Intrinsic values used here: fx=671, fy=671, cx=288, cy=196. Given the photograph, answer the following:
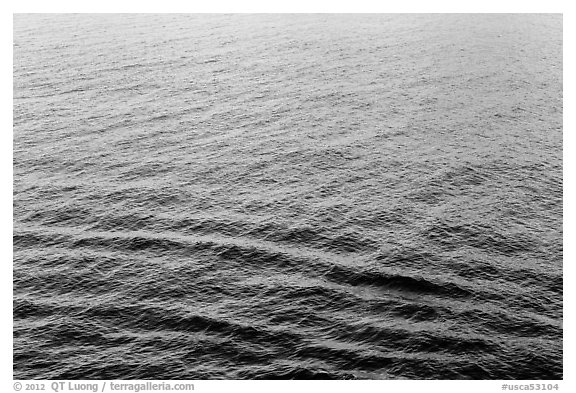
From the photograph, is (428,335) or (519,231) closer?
(428,335)

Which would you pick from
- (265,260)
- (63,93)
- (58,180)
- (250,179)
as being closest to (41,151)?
(58,180)

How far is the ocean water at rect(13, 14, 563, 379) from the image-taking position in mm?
95250

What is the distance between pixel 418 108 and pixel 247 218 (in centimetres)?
6584

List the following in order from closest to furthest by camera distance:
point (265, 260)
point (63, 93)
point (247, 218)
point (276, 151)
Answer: point (265, 260)
point (247, 218)
point (276, 151)
point (63, 93)

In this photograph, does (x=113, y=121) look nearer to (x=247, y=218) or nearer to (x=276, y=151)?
(x=276, y=151)

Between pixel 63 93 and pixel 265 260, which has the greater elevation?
pixel 63 93

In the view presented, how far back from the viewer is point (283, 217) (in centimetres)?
12519

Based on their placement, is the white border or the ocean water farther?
the ocean water

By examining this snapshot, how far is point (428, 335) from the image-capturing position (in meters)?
96.9

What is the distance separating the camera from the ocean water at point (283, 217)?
313ft

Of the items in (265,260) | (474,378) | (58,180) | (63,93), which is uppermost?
(63,93)
